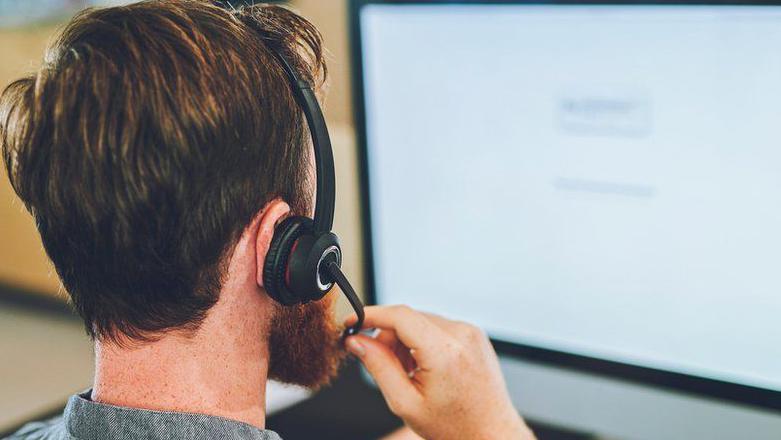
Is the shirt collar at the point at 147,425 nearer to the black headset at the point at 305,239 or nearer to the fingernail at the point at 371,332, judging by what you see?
the black headset at the point at 305,239

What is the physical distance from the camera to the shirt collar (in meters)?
0.48

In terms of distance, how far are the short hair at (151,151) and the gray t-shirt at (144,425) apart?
0.05 meters

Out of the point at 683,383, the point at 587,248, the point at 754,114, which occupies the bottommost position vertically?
the point at 683,383

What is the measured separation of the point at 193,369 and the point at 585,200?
0.38m

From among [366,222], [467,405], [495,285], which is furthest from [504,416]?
[366,222]

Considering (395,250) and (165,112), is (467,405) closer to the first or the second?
(395,250)

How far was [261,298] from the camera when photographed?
1.76 feet

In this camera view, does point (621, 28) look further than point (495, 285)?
No

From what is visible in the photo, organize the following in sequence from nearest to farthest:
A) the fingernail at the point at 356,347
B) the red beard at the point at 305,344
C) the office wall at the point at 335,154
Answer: the red beard at the point at 305,344 → the fingernail at the point at 356,347 → the office wall at the point at 335,154

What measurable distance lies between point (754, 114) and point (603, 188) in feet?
0.45

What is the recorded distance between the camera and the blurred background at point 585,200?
0.65 meters

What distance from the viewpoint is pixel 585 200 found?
72 cm

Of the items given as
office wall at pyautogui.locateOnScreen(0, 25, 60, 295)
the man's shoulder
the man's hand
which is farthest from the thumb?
office wall at pyautogui.locateOnScreen(0, 25, 60, 295)

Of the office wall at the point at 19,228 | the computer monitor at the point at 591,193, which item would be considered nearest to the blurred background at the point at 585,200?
the computer monitor at the point at 591,193
